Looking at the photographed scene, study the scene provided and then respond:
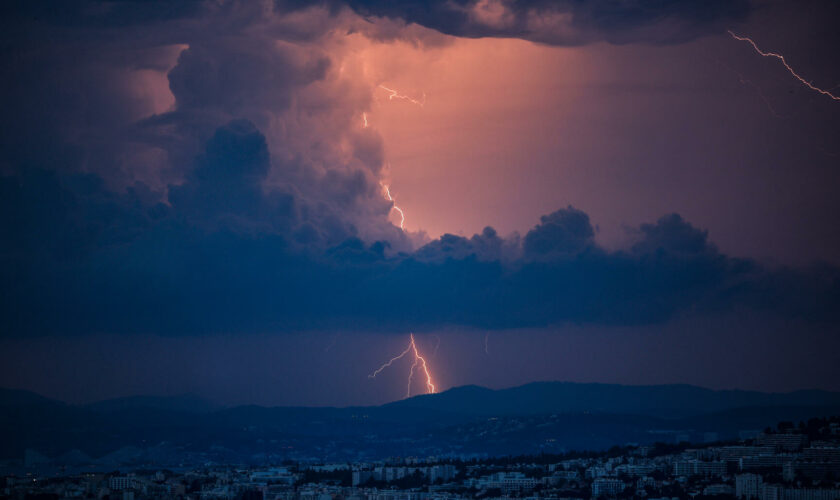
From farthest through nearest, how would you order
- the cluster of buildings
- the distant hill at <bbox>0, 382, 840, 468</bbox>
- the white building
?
the distant hill at <bbox>0, 382, 840, 468</bbox> < the white building < the cluster of buildings

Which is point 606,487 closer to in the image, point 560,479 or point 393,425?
point 560,479

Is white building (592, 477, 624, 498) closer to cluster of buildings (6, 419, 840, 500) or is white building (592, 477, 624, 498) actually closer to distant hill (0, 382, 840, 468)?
cluster of buildings (6, 419, 840, 500)

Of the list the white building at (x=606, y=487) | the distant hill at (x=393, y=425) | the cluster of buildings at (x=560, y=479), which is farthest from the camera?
the distant hill at (x=393, y=425)

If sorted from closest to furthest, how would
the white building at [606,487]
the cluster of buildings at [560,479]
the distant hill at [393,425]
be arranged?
the cluster of buildings at [560,479]
the white building at [606,487]
the distant hill at [393,425]

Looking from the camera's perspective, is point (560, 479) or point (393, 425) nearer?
point (560, 479)

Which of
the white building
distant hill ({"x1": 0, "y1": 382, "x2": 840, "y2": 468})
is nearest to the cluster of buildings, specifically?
the white building

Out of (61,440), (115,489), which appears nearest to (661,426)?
(61,440)

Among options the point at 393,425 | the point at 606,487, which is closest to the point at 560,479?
the point at 606,487

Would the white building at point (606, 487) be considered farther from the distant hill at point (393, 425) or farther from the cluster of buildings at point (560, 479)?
the distant hill at point (393, 425)

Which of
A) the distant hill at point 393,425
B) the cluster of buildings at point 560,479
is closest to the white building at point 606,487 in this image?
the cluster of buildings at point 560,479
